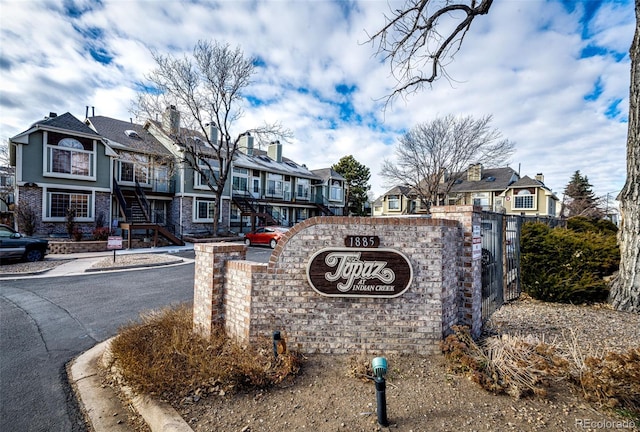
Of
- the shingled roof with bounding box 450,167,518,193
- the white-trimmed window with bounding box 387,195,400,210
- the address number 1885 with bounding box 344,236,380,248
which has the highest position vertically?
the shingled roof with bounding box 450,167,518,193

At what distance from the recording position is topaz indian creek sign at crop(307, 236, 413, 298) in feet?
13.1

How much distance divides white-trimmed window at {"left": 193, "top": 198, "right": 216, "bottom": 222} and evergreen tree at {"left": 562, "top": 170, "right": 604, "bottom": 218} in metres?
36.9

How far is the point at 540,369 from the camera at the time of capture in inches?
130

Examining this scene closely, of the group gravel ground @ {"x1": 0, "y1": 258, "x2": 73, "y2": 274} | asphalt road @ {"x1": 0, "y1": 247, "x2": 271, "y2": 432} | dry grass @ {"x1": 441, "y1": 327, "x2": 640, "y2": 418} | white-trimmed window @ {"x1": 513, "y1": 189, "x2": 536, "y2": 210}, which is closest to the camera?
dry grass @ {"x1": 441, "y1": 327, "x2": 640, "y2": 418}

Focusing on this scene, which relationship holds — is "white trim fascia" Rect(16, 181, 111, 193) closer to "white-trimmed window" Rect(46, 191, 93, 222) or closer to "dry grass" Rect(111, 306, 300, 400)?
"white-trimmed window" Rect(46, 191, 93, 222)

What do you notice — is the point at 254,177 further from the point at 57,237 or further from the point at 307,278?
the point at 307,278

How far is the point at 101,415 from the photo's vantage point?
3.08 meters

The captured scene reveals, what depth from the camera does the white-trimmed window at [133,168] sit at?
21.3 m

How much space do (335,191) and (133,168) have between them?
22375mm

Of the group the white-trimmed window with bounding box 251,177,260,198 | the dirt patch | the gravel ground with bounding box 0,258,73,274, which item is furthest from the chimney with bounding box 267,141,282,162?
the dirt patch

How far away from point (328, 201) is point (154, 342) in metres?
32.9

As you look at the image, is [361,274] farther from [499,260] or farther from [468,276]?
[499,260]

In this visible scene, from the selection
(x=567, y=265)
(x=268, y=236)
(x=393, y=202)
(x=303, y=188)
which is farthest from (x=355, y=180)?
(x=567, y=265)

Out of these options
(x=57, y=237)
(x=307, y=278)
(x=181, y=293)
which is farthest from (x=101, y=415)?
(x=57, y=237)
